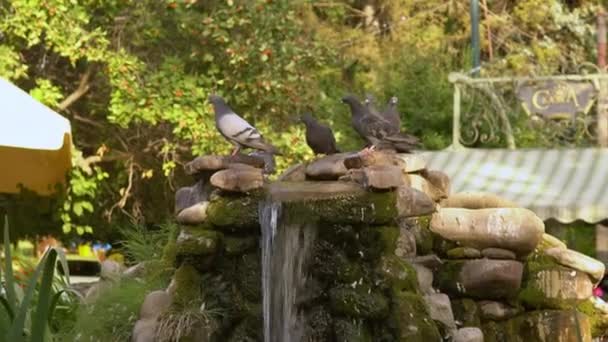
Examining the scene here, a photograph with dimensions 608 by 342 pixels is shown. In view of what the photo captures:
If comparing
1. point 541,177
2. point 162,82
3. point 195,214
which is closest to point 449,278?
point 195,214

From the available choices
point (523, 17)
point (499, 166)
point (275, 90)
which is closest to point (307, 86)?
point (275, 90)

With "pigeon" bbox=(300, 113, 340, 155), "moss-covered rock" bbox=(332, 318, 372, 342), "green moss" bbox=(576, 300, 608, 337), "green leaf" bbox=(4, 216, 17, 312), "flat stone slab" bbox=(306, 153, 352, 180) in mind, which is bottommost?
"green moss" bbox=(576, 300, 608, 337)

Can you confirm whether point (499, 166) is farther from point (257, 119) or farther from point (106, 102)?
point (106, 102)

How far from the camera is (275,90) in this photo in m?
13.4

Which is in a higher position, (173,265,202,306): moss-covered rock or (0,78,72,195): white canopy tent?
(0,78,72,195): white canopy tent

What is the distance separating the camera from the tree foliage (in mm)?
13148

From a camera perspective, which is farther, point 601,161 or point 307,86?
point 307,86

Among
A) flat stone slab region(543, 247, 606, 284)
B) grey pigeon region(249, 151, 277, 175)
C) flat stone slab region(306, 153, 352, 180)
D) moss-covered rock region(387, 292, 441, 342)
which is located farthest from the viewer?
flat stone slab region(543, 247, 606, 284)

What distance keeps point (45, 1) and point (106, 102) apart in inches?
67.1

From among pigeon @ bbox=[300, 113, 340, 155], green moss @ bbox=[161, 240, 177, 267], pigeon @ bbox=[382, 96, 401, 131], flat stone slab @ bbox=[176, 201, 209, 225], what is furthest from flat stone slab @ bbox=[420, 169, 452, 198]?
green moss @ bbox=[161, 240, 177, 267]

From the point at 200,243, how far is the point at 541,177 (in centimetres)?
645

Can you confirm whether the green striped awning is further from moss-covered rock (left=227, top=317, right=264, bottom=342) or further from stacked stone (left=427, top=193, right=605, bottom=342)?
moss-covered rock (left=227, top=317, right=264, bottom=342)

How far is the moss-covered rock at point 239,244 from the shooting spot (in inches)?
262

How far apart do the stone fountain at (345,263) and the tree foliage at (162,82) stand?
6.12m
